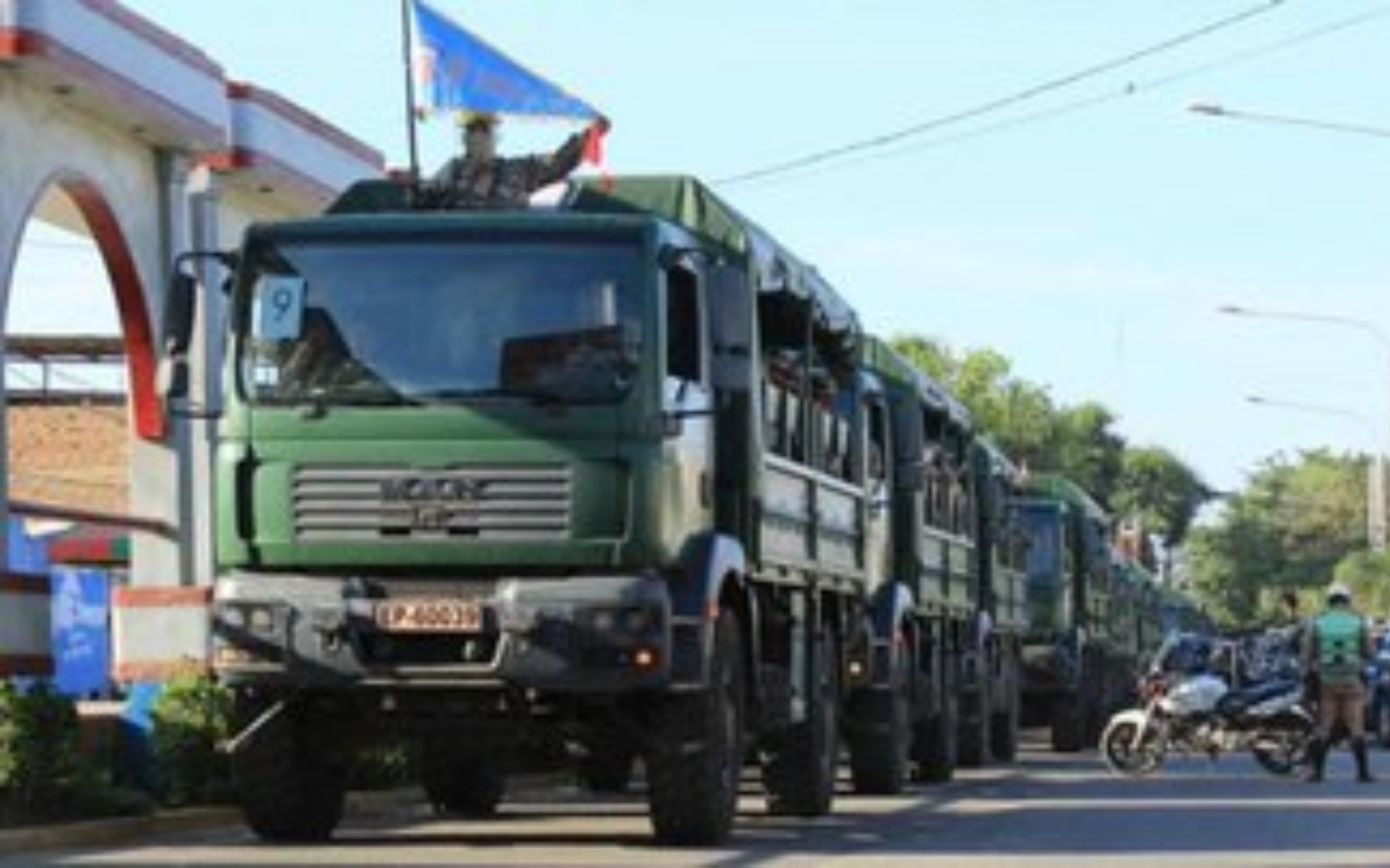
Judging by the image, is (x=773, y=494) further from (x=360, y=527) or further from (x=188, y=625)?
(x=188, y=625)

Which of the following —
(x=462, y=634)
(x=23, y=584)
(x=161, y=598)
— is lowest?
(x=462, y=634)

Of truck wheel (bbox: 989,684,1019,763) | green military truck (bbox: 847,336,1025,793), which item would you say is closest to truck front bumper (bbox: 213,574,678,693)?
green military truck (bbox: 847,336,1025,793)

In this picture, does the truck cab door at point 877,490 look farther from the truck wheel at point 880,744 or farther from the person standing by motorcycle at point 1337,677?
the person standing by motorcycle at point 1337,677

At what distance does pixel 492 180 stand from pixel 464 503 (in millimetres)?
2620

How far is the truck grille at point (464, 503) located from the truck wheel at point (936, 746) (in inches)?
412

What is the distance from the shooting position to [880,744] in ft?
64.0

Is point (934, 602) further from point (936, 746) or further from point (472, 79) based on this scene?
point (472, 79)

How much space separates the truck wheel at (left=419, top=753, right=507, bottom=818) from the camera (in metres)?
16.7

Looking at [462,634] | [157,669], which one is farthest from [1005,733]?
[462,634]

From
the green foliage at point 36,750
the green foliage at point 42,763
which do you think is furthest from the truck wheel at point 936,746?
the green foliage at point 36,750

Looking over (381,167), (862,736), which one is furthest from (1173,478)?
(862,736)

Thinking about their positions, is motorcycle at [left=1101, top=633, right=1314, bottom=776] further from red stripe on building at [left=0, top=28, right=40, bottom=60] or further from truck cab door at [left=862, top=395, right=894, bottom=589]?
red stripe on building at [left=0, top=28, right=40, bottom=60]

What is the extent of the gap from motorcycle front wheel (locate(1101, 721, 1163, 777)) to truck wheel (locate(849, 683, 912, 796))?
615 cm

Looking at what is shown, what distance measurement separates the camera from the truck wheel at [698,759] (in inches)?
521
